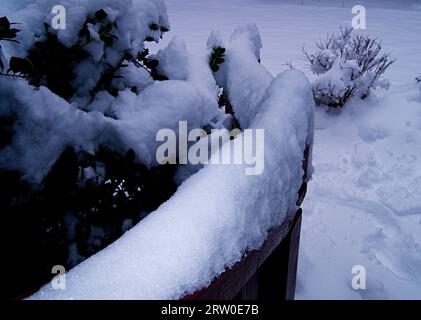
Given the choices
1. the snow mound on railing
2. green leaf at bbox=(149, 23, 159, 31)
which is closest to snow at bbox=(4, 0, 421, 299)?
the snow mound on railing

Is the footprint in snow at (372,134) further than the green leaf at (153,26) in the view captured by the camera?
Yes

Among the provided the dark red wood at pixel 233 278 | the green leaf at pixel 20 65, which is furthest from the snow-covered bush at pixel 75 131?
the dark red wood at pixel 233 278

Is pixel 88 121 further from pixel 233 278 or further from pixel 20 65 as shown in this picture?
pixel 233 278

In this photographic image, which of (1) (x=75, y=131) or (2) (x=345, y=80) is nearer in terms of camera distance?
(1) (x=75, y=131)

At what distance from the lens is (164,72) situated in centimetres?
173

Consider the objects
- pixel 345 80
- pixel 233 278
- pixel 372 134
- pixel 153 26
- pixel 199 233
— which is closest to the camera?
pixel 199 233

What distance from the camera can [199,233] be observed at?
0.85 metres

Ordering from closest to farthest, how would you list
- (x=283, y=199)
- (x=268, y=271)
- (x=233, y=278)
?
(x=233, y=278) < (x=283, y=199) < (x=268, y=271)

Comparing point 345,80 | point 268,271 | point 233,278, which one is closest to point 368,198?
point 345,80

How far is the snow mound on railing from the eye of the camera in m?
0.73

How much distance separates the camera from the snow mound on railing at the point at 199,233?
0.73 m

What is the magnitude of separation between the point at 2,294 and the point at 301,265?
2245 millimetres

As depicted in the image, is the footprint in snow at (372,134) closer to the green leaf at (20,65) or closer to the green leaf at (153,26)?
the green leaf at (153,26)

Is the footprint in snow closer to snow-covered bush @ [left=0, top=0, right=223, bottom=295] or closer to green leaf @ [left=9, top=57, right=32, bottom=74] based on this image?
snow-covered bush @ [left=0, top=0, right=223, bottom=295]
